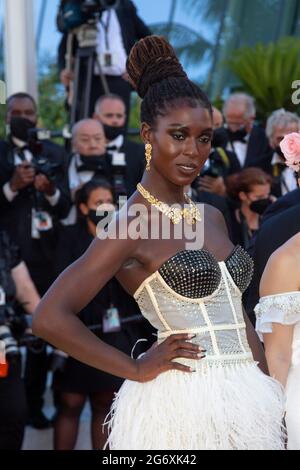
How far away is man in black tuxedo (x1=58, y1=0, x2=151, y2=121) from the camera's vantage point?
752 centimetres

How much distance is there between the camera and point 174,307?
10.1 ft

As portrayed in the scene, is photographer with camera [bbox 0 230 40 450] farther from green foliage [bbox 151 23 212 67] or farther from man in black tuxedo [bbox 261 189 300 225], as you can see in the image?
green foliage [bbox 151 23 212 67]

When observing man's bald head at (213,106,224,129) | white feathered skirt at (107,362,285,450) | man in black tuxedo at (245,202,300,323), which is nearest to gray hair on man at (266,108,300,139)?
man's bald head at (213,106,224,129)

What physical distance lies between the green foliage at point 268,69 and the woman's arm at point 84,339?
1225cm

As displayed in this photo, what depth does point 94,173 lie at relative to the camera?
6566mm

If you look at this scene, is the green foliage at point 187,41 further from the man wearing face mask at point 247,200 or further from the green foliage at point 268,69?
the man wearing face mask at point 247,200

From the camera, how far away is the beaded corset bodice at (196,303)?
304 centimetres

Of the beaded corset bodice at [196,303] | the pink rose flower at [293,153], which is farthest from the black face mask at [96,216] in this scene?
the beaded corset bodice at [196,303]

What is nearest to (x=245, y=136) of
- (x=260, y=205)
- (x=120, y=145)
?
(x=120, y=145)

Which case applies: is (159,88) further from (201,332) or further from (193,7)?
(193,7)

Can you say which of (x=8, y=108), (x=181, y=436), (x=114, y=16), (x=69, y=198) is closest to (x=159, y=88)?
(x=181, y=436)

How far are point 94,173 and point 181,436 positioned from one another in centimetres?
375

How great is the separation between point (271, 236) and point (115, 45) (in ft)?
11.3

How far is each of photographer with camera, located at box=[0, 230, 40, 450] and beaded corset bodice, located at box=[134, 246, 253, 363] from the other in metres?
1.97
